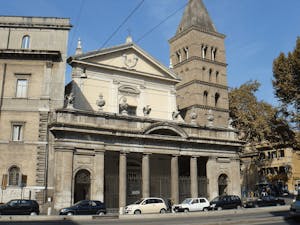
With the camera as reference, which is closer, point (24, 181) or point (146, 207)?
point (24, 181)

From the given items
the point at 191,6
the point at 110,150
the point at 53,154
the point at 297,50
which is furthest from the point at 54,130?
the point at 191,6

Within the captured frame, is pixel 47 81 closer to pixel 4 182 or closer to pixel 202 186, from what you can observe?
pixel 4 182

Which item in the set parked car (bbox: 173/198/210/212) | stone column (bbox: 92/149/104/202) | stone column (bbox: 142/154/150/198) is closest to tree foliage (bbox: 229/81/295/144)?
parked car (bbox: 173/198/210/212)

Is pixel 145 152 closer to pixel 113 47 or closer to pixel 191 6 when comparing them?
pixel 113 47

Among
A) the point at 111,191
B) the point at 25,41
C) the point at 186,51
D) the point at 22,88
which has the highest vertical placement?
the point at 186,51

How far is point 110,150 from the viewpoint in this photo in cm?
2891

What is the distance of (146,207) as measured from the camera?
25.9 meters

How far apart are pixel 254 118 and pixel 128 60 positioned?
17.6 meters

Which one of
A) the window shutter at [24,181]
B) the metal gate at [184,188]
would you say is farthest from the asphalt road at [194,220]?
the metal gate at [184,188]

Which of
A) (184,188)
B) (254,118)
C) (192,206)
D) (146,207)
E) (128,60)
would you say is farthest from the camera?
(254,118)

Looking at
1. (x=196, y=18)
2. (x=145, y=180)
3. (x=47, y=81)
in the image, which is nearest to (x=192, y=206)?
(x=145, y=180)

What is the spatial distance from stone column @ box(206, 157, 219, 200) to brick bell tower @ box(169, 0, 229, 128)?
44.1 feet

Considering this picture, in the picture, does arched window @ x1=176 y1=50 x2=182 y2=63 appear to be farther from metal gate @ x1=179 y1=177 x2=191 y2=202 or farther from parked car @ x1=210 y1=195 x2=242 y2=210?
parked car @ x1=210 y1=195 x2=242 y2=210

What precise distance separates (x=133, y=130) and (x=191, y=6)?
32.1 meters
